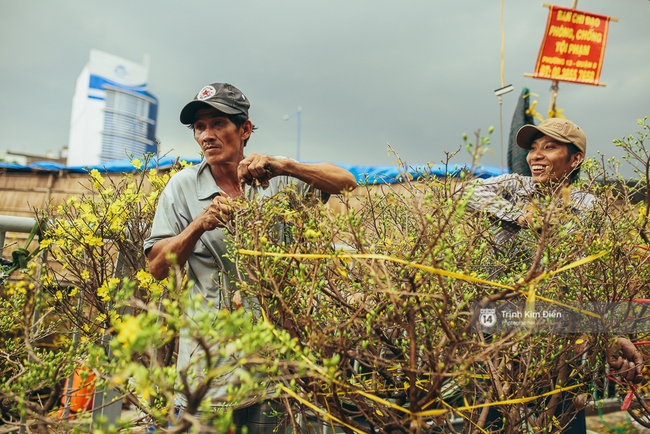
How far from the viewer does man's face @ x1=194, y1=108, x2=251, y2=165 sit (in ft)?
6.86

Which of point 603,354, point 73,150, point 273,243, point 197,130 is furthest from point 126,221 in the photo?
point 73,150

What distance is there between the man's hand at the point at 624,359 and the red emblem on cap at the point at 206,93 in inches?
73.5

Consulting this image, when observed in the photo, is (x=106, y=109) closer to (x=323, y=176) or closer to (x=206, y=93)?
(x=206, y=93)

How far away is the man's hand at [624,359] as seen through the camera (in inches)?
65.2

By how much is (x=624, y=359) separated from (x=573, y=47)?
8018mm

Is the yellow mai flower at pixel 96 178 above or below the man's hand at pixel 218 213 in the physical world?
above

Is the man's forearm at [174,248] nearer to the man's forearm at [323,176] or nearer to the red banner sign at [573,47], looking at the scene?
the man's forearm at [323,176]

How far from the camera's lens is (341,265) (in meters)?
1.32

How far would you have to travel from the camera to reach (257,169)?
62.2 inches

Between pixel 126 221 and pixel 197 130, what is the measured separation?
1126 mm

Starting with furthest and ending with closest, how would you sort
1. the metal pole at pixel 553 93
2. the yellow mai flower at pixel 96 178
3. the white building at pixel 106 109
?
the white building at pixel 106 109, the metal pole at pixel 553 93, the yellow mai flower at pixel 96 178

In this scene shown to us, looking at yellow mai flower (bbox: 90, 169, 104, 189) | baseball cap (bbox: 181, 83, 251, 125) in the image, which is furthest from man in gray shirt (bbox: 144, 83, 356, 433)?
yellow mai flower (bbox: 90, 169, 104, 189)

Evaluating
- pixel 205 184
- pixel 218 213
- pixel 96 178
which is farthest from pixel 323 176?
pixel 96 178

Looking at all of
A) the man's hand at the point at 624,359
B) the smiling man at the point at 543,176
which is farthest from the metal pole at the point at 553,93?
the man's hand at the point at 624,359
